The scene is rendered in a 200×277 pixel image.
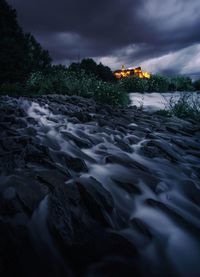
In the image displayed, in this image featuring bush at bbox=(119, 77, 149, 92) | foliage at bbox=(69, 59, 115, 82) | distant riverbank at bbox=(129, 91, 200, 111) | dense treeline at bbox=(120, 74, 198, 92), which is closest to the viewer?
distant riverbank at bbox=(129, 91, 200, 111)

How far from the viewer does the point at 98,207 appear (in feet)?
6.73

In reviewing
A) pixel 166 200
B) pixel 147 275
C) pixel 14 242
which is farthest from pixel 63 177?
pixel 147 275

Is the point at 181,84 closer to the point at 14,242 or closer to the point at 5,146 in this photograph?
the point at 5,146

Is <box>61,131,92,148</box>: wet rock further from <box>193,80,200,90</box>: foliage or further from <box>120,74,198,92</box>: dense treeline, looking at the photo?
<box>193,80,200,90</box>: foliage

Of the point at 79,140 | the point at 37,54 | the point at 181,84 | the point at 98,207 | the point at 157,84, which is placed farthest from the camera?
the point at 37,54

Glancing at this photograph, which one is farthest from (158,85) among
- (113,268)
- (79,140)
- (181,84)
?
(113,268)

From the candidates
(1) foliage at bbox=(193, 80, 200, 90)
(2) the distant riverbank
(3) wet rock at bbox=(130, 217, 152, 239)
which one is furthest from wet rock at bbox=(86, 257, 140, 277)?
(1) foliage at bbox=(193, 80, 200, 90)

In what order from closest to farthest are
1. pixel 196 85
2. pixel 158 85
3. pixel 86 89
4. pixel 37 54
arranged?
1. pixel 86 89
2. pixel 158 85
3. pixel 196 85
4. pixel 37 54

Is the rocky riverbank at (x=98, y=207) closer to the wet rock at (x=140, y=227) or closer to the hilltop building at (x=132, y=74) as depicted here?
the wet rock at (x=140, y=227)

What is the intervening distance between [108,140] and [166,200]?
1.95m

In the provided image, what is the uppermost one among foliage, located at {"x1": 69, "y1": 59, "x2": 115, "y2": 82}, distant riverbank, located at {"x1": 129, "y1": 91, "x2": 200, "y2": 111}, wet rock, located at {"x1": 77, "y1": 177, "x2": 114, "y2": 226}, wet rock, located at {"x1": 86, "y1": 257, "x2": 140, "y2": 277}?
foliage, located at {"x1": 69, "y1": 59, "x2": 115, "y2": 82}

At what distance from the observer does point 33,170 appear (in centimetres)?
263

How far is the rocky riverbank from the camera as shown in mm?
1580

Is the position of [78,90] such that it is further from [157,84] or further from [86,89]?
[157,84]
